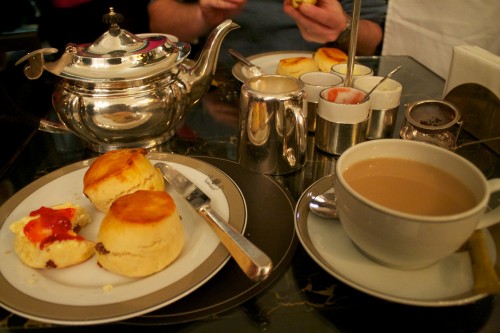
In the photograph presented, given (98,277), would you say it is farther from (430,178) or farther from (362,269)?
(430,178)

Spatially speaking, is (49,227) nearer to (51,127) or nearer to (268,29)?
(51,127)

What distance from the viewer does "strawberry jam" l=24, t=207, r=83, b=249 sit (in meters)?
0.55

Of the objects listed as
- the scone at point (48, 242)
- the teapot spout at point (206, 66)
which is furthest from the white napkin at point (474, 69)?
the scone at point (48, 242)

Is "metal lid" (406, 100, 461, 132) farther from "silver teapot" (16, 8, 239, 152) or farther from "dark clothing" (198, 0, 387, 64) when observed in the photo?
"dark clothing" (198, 0, 387, 64)

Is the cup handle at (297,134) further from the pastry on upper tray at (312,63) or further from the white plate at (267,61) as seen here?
the white plate at (267,61)

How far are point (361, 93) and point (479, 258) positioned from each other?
423 millimetres

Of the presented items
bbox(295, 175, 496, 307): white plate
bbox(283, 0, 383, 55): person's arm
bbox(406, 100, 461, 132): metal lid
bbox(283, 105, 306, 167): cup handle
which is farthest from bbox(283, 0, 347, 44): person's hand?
bbox(295, 175, 496, 307): white plate

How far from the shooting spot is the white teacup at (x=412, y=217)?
440mm

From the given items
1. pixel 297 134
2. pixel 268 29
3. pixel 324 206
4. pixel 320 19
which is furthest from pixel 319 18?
pixel 324 206

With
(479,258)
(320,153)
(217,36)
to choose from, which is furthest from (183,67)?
(479,258)

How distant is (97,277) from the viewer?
533 millimetres

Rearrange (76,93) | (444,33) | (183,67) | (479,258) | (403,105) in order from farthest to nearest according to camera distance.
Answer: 1. (444,33)
2. (403,105)
3. (183,67)
4. (76,93)
5. (479,258)

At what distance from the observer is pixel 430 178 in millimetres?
552

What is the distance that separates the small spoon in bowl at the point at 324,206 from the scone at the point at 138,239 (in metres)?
0.21
